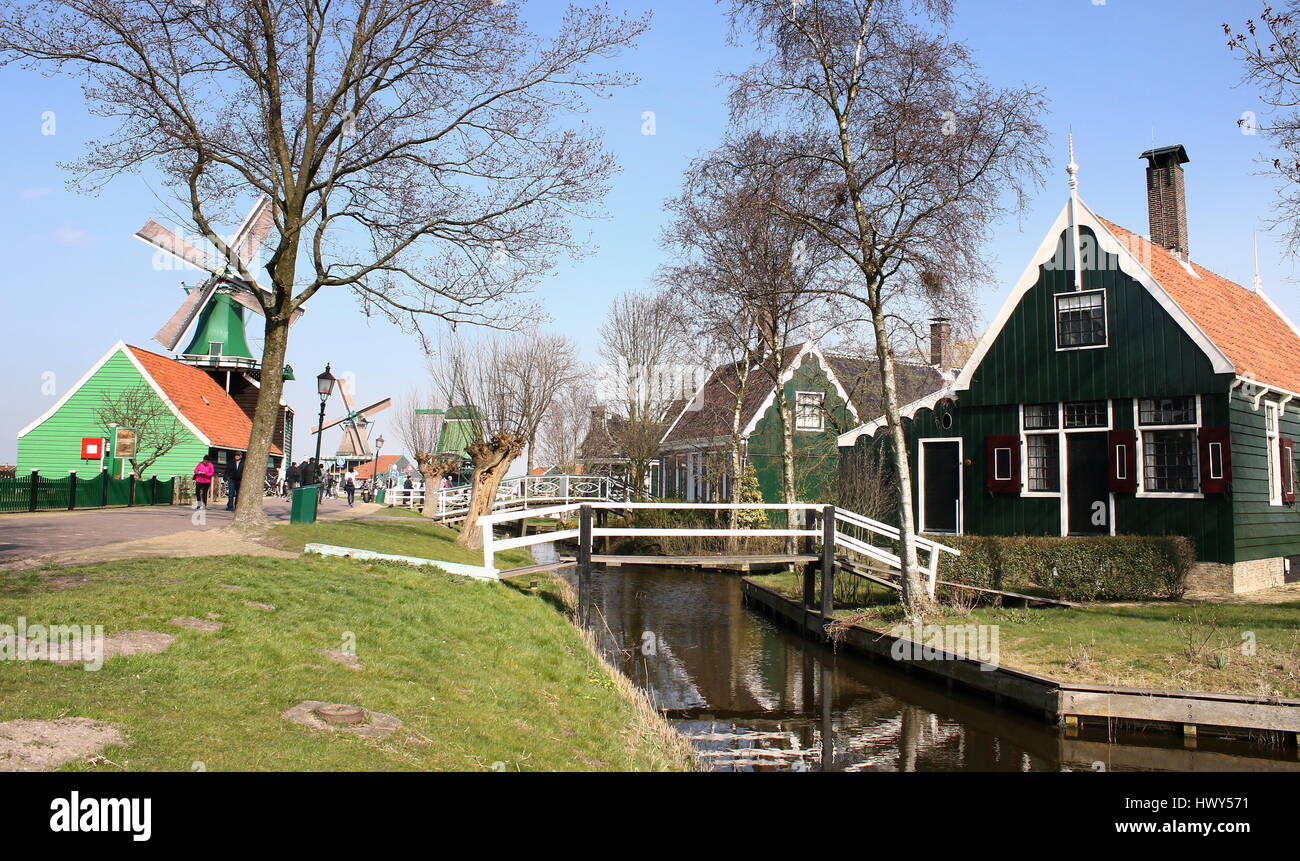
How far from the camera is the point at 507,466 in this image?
19.6 metres

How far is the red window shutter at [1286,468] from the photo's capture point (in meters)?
18.2

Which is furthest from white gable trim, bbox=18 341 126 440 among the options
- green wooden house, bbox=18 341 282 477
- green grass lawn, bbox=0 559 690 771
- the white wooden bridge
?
green grass lawn, bbox=0 559 690 771

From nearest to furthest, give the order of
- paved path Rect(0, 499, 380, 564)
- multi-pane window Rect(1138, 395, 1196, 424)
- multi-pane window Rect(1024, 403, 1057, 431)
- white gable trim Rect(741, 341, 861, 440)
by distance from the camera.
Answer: paved path Rect(0, 499, 380, 564) → multi-pane window Rect(1138, 395, 1196, 424) → multi-pane window Rect(1024, 403, 1057, 431) → white gable trim Rect(741, 341, 861, 440)

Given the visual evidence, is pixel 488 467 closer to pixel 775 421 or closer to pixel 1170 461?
pixel 1170 461

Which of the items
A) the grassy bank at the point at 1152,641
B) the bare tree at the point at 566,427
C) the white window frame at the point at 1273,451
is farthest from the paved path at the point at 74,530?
the bare tree at the point at 566,427

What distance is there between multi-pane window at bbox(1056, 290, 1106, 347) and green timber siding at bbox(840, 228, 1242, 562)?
154mm

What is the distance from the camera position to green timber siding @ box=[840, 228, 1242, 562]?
1655 cm

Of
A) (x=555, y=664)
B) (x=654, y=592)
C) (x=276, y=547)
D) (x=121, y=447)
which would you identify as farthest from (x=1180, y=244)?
(x=121, y=447)

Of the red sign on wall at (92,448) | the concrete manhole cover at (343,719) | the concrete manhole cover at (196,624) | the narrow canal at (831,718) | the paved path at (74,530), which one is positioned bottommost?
the narrow canal at (831,718)

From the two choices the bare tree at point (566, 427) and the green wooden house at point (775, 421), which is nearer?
the green wooden house at point (775, 421)

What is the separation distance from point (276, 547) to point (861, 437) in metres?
15.0

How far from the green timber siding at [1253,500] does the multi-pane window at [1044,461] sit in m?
3.26

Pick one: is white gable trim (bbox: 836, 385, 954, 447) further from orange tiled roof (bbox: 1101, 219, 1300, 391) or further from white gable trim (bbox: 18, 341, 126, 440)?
white gable trim (bbox: 18, 341, 126, 440)

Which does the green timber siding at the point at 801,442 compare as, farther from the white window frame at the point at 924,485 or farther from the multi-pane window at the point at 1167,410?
the multi-pane window at the point at 1167,410
